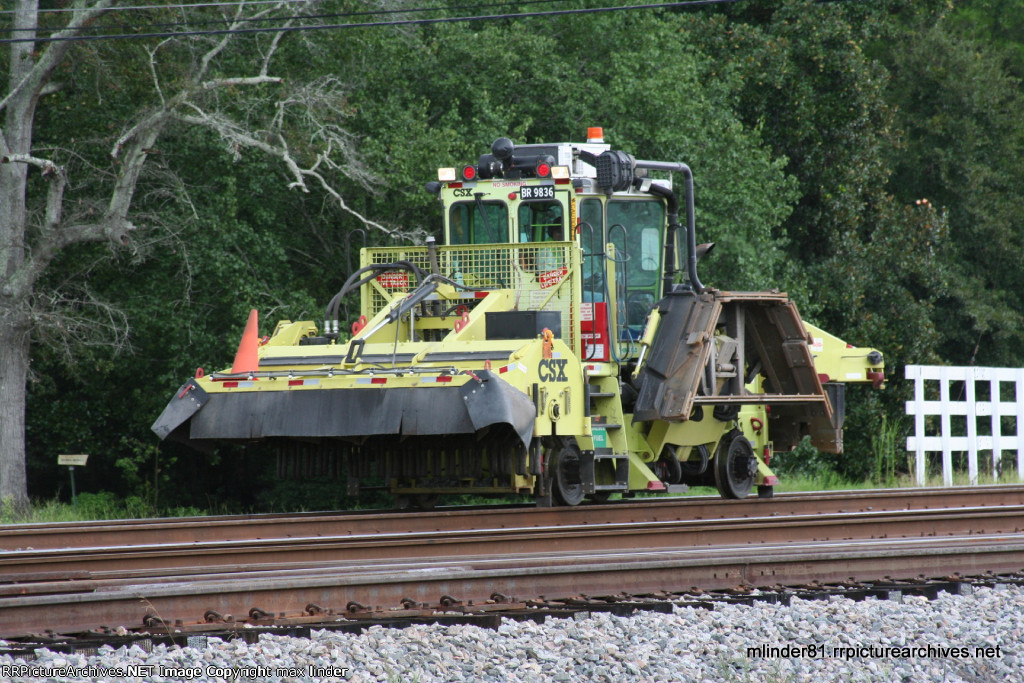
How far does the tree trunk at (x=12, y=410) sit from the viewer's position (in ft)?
55.7

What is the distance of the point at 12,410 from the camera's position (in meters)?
17.2

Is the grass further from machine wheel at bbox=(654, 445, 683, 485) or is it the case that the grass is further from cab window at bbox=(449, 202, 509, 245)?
machine wheel at bbox=(654, 445, 683, 485)

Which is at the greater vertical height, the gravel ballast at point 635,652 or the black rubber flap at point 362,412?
the black rubber flap at point 362,412

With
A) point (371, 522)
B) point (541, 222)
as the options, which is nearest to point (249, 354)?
point (371, 522)

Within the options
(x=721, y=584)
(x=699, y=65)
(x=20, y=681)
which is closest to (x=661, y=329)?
(x=721, y=584)

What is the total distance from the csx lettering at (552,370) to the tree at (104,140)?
19.3 ft

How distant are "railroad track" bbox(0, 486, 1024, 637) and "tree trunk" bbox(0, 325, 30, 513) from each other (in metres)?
5.85

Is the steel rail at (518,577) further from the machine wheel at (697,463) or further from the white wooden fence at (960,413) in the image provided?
the white wooden fence at (960,413)

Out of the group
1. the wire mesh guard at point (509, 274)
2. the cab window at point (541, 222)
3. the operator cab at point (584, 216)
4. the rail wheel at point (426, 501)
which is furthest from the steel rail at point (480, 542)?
the cab window at point (541, 222)

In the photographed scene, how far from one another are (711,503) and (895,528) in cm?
268

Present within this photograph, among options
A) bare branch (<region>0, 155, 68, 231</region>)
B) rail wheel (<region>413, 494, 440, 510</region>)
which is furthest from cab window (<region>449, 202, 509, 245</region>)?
bare branch (<region>0, 155, 68, 231</region>)

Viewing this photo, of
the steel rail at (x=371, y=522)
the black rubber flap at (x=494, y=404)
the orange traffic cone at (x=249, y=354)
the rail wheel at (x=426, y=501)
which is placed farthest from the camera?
the rail wheel at (x=426, y=501)

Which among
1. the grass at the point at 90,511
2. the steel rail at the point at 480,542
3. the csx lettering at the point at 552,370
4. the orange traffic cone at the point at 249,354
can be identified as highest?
the orange traffic cone at the point at 249,354

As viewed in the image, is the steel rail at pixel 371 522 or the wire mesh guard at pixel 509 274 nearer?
the steel rail at pixel 371 522
